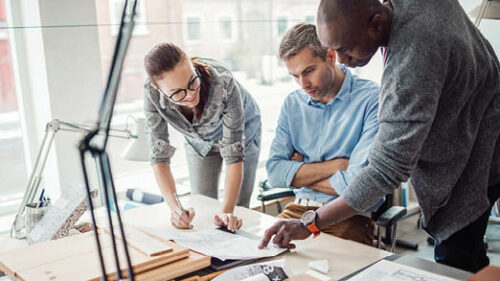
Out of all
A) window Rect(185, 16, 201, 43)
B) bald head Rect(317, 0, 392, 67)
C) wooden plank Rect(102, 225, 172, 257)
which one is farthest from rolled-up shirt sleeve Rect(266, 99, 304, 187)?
window Rect(185, 16, 201, 43)

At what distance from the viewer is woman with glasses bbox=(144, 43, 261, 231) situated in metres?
1.65

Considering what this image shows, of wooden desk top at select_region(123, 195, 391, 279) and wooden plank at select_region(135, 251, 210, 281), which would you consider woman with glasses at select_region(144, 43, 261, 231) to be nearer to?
wooden desk top at select_region(123, 195, 391, 279)

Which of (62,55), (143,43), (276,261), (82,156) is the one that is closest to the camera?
(82,156)

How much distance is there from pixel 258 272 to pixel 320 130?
0.82 meters

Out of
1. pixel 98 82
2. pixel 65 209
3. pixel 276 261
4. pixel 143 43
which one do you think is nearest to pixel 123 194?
pixel 98 82

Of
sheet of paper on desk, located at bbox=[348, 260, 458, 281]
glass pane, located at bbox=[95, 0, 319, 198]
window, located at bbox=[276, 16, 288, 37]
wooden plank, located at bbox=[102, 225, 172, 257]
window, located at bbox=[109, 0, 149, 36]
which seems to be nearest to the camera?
sheet of paper on desk, located at bbox=[348, 260, 458, 281]

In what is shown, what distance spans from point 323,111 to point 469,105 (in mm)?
757

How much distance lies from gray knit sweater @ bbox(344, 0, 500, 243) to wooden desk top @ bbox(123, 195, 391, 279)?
0.52 feet

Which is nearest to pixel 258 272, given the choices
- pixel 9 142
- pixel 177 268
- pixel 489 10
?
pixel 177 268

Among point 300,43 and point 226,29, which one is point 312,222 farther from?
point 226,29

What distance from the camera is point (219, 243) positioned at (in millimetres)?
1462

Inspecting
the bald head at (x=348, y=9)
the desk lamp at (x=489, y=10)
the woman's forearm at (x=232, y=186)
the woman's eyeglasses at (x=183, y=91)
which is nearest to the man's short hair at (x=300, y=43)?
the woman's eyeglasses at (x=183, y=91)

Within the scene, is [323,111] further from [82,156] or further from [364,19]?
[82,156]

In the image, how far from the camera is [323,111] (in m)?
1.94
